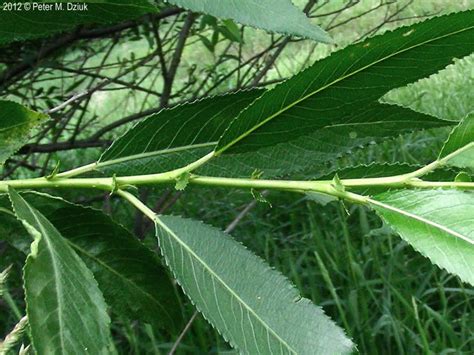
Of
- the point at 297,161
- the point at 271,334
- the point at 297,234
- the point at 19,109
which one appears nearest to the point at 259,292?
the point at 271,334

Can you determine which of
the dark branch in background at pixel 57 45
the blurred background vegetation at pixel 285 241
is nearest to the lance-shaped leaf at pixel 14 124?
the blurred background vegetation at pixel 285 241

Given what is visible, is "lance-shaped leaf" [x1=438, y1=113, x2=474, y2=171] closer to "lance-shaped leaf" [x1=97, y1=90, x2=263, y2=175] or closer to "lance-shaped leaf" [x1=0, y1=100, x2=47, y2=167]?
"lance-shaped leaf" [x1=97, y1=90, x2=263, y2=175]

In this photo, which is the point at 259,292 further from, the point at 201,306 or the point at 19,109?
the point at 19,109

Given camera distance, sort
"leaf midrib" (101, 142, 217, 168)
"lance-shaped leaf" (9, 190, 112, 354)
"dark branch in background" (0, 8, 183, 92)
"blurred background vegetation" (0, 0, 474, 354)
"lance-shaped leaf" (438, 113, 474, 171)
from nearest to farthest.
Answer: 1. "lance-shaped leaf" (9, 190, 112, 354)
2. "lance-shaped leaf" (438, 113, 474, 171)
3. "leaf midrib" (101, 142, 217, 168)
4. "blurred background vegetation" (0, 0, 474, 354)
5. "dark branch in background" (0, 8, 183, 92)

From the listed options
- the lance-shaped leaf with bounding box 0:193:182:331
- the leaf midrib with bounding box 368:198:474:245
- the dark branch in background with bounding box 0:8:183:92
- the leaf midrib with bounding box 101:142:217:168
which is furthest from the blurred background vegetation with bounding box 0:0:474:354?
the leaf midrib with bounding box 368:198:474:245

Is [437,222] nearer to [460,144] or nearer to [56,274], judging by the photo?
[460,144]

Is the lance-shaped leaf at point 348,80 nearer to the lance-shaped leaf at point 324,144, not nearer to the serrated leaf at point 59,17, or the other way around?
the lance-shaped leaf at point 324,144

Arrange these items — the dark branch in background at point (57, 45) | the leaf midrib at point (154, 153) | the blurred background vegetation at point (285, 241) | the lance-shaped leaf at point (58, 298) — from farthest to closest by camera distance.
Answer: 1. the dark branch in background at point (57, 45)
2. the blurred background vegetation at point (285, 241)
3. the leaf midrib at point (154, 153)
4. the lance-shaped leaf at point (58, 298)
